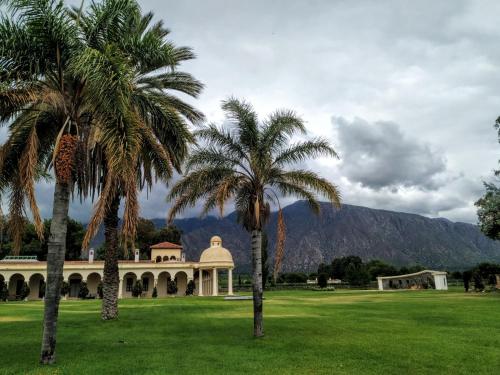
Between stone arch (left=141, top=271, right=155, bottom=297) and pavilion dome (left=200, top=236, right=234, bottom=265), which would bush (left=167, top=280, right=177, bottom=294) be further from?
pavilion dome (left=200, top=236, right=234, bottom=265)

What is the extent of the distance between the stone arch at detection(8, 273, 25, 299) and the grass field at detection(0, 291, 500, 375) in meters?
37.4

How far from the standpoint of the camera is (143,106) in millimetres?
16984

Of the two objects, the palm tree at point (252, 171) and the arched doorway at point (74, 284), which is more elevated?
the palm tree at point (252, 171)

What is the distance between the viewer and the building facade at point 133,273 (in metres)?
50.3

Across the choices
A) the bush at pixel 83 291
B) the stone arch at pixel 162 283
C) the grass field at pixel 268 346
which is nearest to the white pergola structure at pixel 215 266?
the stone arch at pixel 162 283

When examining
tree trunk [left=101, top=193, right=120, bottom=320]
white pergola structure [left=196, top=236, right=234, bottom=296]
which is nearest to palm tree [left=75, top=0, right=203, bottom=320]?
tree trunk [left=101, top=193, right=120, bottom=320]

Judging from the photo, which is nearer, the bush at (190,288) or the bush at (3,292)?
the bush at (3,292)

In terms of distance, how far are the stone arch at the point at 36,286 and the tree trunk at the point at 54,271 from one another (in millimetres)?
45616

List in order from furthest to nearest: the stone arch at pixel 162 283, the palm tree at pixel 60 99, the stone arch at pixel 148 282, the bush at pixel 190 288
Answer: the stone arch at pixel 162 283
the stone arch at pixel 148 282
the bush at pixel 190 288
the palm tree at pixel 60 99

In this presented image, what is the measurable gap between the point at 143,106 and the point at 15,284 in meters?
46.3

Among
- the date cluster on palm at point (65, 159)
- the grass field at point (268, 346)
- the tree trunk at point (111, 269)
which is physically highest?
the date cluster on palm at point (65, 159)

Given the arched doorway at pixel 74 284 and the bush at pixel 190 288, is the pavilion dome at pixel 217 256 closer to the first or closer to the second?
the bush at pixel 190 288

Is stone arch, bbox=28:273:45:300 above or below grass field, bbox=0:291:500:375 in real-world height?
above

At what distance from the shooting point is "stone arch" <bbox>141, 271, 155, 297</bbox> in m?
54.7
